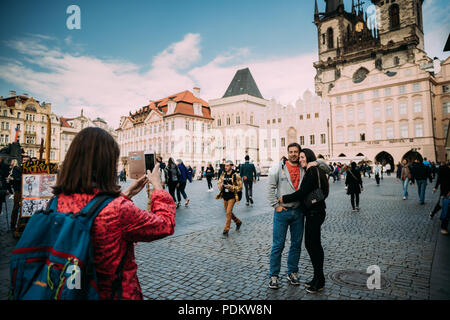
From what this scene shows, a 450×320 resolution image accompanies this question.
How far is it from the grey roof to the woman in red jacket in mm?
60811

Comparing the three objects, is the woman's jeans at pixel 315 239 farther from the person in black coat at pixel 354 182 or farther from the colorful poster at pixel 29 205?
the person in black coat at pixel 354 182

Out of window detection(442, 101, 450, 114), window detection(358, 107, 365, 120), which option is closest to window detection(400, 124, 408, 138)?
window detection(358, 107, 365, 120)

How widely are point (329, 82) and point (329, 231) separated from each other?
64548 mm

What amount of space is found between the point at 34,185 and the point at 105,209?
270 inches

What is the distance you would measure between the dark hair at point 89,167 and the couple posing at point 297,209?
280 centimetres

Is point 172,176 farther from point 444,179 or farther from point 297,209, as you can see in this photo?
point 444,179

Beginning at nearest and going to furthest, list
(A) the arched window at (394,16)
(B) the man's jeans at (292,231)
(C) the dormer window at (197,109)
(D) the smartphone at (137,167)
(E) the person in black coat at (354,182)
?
(D) the smartphone at (137,167)
(B) the man's jeans at (292,231)
(E) the person in black coat at (354,182)
(A) the arched window at (394,16)
(C) the dormer window at (197,109)

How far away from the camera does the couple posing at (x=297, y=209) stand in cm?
388

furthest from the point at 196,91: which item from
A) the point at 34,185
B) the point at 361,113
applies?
the point at 34,185

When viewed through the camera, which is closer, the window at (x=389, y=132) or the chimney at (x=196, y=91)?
the window at (x=389, y=132)

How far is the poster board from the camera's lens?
6918mm

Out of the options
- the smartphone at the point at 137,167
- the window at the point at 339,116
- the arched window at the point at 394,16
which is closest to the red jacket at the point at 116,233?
the smartphone at the point at 137,167

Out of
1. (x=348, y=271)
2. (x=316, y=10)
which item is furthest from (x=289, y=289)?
(x=316, y=10)

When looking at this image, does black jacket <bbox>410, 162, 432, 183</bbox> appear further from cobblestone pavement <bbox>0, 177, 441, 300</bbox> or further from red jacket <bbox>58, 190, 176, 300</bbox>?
red jacket <bbox>58, 190, 176, 300</bbox>
